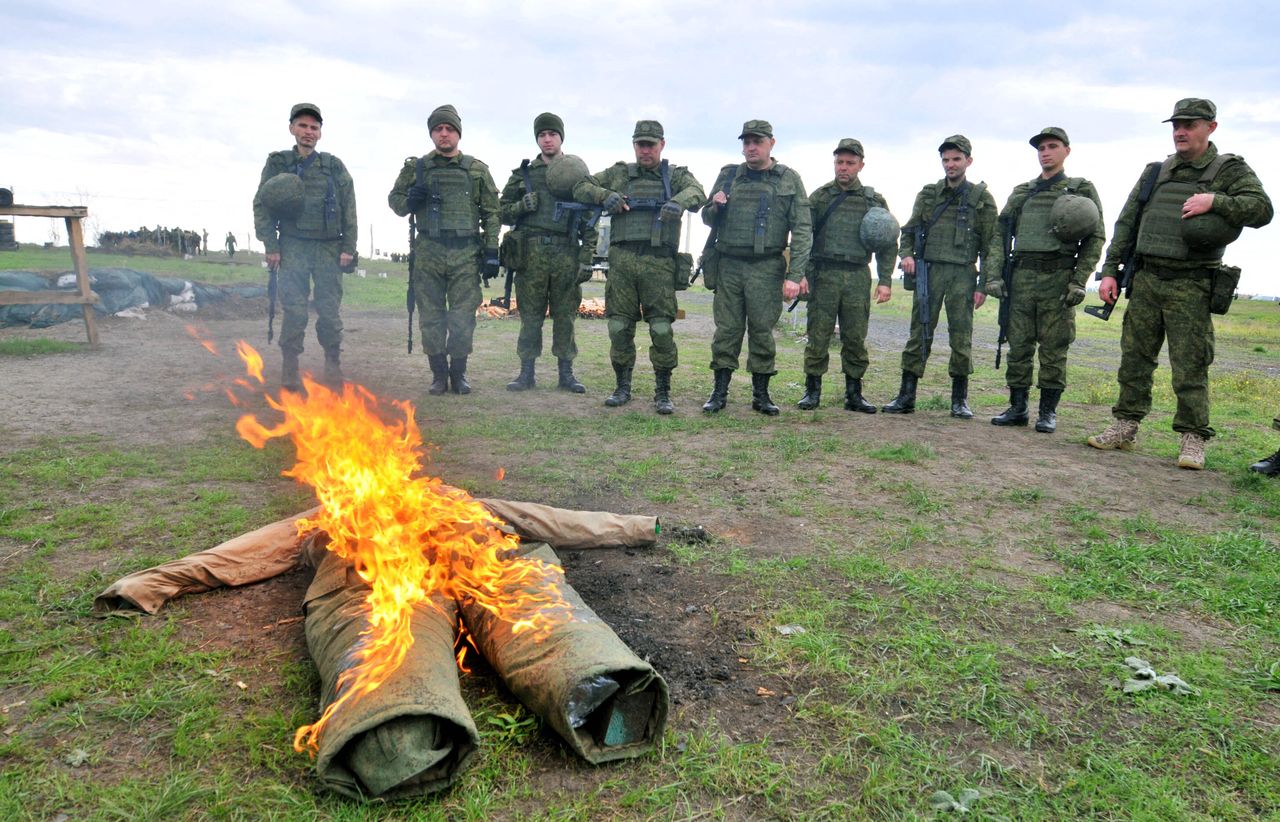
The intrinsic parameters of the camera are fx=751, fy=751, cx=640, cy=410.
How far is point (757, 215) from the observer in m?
7.73

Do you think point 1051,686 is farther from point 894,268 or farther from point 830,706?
point 894,268

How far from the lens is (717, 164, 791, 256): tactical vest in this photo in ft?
25.3

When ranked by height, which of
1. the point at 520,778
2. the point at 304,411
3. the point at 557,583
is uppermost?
the point at 304,411

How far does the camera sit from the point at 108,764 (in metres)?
2.33

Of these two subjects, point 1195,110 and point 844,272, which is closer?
point 1195,110

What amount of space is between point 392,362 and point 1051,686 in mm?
9321

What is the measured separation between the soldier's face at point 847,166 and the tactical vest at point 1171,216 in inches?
108

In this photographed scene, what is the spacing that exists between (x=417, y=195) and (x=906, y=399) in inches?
228

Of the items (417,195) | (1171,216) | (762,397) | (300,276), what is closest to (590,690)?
(762,397)

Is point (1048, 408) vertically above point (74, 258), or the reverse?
point (74, 258)

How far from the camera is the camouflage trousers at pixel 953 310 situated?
7.99 meters

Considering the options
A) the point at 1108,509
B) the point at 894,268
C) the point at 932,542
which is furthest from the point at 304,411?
the point at 894,268

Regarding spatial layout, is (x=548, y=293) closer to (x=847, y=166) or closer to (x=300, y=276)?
(x=300, y=276)

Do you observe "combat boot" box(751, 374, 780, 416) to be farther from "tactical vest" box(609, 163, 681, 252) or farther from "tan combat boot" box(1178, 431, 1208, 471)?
"tan combat boot" box(1178, 431, 1208, 471)
